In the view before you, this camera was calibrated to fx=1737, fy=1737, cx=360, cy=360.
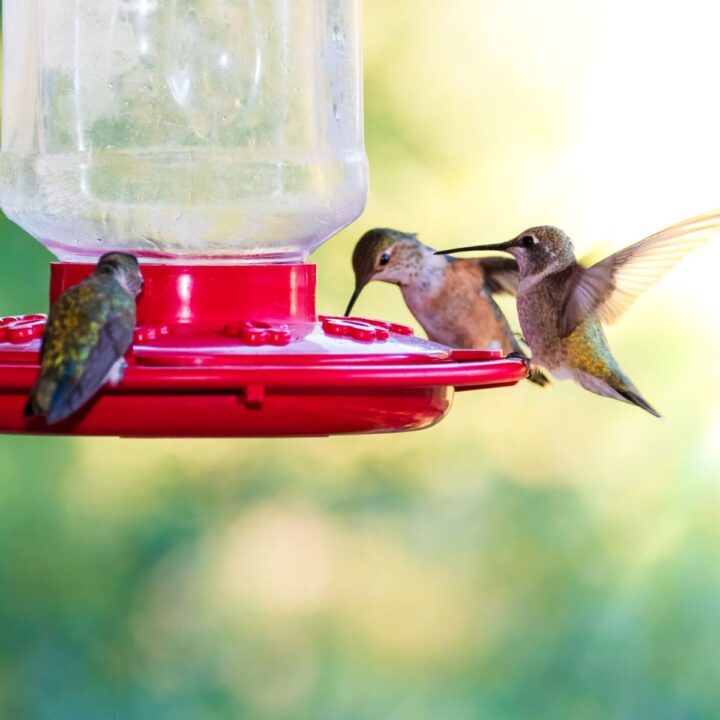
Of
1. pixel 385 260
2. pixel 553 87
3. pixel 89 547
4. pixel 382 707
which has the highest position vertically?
pixel 553 87

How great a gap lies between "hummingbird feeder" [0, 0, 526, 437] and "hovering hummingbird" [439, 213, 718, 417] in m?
0.60

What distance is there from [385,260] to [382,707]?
309cm

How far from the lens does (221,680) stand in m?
7.53

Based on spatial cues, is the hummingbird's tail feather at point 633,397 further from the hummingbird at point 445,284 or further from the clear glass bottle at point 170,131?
the clear glass bottle at point 170,131

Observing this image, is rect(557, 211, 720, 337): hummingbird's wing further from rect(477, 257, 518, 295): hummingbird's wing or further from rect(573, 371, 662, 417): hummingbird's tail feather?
rect(477, 257, 518, 295): hummingbird's wing

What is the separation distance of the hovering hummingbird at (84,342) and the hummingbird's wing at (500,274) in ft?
6.27

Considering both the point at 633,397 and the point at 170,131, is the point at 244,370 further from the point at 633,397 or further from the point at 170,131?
the point at 633,397

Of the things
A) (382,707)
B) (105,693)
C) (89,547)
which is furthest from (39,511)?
(382,707)

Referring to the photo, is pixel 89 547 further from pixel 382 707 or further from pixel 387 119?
pixel 387 119

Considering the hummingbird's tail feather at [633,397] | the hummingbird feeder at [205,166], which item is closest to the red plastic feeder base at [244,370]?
the hummingbird feeder at [205,166]

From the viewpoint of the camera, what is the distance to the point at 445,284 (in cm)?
528

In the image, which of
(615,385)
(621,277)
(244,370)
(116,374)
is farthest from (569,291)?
Answer: (116,374)

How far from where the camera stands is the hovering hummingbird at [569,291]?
16.0 feet

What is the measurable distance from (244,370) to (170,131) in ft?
3.88
